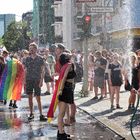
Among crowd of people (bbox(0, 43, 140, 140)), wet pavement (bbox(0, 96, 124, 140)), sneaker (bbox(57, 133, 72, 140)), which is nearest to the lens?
sneaker (bbox(57, 133, 72, 140))

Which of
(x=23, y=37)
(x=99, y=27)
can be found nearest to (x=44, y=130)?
(x=99, y=27)

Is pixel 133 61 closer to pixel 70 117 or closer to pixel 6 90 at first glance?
pixel 70 117

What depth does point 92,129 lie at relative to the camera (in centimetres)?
1135

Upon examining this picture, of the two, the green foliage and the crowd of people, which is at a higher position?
the crowd of people

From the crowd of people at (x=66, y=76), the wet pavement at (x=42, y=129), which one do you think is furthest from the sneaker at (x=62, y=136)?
the wet pavement at (x=42, y=129)

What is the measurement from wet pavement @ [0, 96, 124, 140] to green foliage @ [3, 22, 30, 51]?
306 feet

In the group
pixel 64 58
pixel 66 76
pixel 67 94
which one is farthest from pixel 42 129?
pixel 64 58

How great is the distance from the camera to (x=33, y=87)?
498 inches

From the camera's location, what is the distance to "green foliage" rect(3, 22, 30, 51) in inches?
4338

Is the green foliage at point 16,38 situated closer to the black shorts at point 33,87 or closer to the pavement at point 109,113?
the pavement at point 109,113

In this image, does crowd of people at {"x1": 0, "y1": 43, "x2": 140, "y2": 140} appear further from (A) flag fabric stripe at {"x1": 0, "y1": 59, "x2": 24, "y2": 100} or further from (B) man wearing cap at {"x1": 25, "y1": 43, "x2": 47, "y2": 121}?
(A) flag fabric stripe at {"x1": 0, "y1": 59, "x2": 24, "y2": 100}

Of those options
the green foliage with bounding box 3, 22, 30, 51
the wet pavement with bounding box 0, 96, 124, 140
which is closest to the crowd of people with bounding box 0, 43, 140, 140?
the wet pavement with bounding box 0, 96, 124, 140

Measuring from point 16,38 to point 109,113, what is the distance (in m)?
101

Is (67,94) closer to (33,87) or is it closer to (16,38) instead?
(33,87)
